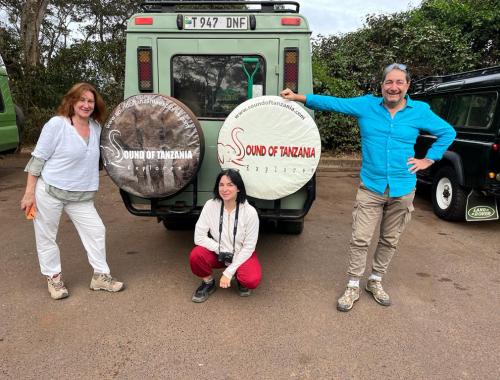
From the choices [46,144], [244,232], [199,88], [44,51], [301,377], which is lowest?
[301,377]

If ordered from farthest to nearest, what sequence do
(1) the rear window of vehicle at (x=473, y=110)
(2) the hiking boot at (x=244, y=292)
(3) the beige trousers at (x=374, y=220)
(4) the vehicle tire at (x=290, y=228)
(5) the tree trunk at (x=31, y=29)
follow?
(5) the tree trunk at (x=31, y=29), (1) the rear window of vehicle at (x=473, y=110), (4) the vehicle tire at (x=290, y=228), (2) the hiking boot at (x=244, y=292), (3) the beige trousers at (x=374, y=220)

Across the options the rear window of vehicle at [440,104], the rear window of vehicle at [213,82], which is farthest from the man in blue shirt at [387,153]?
the rear window of vehicle at [440,104]

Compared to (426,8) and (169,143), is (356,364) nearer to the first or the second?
(169,143)

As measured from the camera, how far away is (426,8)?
14.5 meters

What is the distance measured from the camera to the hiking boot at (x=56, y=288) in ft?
11.0

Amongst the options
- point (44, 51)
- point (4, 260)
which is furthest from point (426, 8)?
point (44, 51)

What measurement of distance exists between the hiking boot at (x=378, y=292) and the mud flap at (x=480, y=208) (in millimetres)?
2659

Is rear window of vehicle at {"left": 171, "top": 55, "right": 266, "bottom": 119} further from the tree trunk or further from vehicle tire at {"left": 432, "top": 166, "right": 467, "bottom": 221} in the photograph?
the tree trunk

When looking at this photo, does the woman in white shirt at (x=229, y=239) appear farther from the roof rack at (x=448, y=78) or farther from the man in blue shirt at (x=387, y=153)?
the roof rack at (x=448, y=78)

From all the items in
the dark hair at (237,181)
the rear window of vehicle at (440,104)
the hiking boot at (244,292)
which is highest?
the rear window of vehicle at (440,104)

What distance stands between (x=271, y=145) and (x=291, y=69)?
823 millimetres

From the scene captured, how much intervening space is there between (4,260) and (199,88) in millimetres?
2579

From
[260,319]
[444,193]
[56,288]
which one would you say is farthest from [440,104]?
[56,288]

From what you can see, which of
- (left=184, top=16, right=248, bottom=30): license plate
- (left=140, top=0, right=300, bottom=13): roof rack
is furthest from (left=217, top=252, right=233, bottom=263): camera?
(left=140, top=0, right=300, bottom=13): roof rack
